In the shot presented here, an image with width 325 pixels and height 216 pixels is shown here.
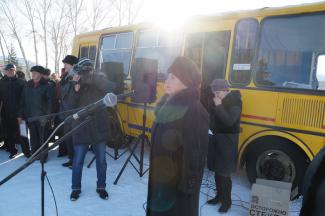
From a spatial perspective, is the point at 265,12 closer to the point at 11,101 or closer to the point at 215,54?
the point at 215,54

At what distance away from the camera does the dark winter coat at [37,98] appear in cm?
555

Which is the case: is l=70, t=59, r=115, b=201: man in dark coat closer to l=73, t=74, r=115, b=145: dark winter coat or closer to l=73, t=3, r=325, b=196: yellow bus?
l=73, t=74, r=115, b=145: dark winter coat

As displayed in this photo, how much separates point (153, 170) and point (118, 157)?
392 centimetres

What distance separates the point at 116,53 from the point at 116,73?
71 cm

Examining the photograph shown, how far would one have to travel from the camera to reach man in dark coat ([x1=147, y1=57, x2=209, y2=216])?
7.29 feet

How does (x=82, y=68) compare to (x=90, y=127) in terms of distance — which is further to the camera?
(x=90, y=127)

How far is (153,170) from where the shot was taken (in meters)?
2.35

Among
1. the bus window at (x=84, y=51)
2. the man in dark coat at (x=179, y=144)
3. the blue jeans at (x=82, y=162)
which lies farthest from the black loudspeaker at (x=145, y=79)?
the bus window at (x=84, y=51)

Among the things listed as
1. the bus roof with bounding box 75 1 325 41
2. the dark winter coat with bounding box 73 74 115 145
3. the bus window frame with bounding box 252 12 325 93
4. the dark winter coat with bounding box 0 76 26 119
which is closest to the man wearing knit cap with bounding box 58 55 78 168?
the dark winter coat with bounding box 73 74 115 145

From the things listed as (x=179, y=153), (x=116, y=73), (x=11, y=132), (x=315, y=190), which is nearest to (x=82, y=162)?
(x=179, y=153)

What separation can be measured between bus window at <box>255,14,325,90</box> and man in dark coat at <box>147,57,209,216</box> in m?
2.43

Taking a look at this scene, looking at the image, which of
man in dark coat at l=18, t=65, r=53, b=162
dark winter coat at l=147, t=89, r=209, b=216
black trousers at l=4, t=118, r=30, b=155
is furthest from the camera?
black trousers at l=4, t=118, r=30, b=155

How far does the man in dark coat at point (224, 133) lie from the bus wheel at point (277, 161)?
35.0 inches

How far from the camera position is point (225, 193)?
385 cm
